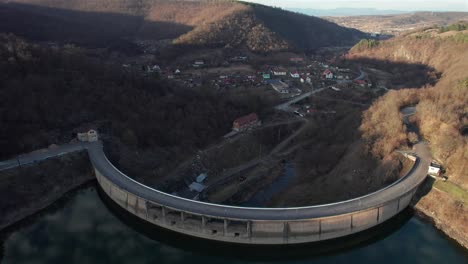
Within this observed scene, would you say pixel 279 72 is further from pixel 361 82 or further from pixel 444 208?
pixel 444 208

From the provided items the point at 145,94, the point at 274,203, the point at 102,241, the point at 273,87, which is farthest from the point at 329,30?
the point at 102,241

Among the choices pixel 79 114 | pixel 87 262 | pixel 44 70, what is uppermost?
pixel 44 70

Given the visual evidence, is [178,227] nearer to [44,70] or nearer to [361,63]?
[44,70]

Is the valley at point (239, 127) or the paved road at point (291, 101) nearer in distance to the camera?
the valley at point (239, 127)

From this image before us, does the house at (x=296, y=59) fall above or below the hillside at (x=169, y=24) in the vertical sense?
Answer: below

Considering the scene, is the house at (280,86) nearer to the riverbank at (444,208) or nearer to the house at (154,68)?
the house at (154,68)

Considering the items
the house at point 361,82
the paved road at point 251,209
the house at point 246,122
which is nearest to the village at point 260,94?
the house at point 246,122
